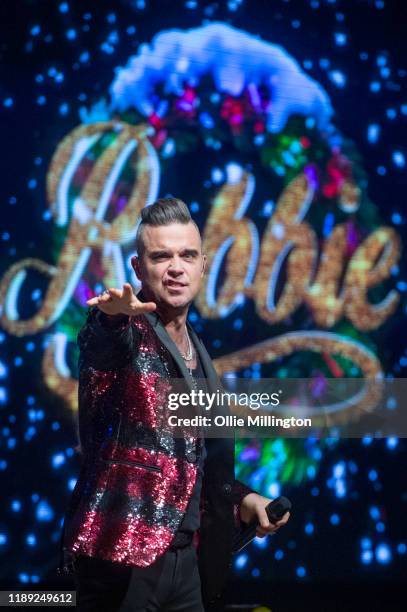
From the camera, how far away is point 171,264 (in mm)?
2041

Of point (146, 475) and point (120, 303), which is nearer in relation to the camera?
point (120, 303)

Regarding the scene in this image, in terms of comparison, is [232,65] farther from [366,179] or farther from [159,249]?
[159,249]

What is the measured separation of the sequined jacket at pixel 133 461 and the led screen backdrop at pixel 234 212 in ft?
Result: 5.84

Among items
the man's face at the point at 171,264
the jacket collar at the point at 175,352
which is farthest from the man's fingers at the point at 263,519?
the man's face at the point at 171,264

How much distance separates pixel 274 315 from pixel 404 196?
2.72 ft

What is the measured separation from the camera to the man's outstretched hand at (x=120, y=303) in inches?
64.9

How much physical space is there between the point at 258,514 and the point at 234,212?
2.02 meters

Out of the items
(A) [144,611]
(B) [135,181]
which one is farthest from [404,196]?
(A) [144,611]

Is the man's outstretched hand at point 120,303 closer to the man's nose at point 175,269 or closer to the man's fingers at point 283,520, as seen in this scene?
the man's nose at point 175,269

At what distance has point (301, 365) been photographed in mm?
3895

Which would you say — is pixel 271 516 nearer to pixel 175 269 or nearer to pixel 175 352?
pixel 175 352

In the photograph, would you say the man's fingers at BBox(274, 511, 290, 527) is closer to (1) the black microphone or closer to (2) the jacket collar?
(1) the black microphone

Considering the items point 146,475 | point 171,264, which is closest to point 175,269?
point 171,264

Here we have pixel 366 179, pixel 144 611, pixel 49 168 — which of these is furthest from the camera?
pixel 366 179
